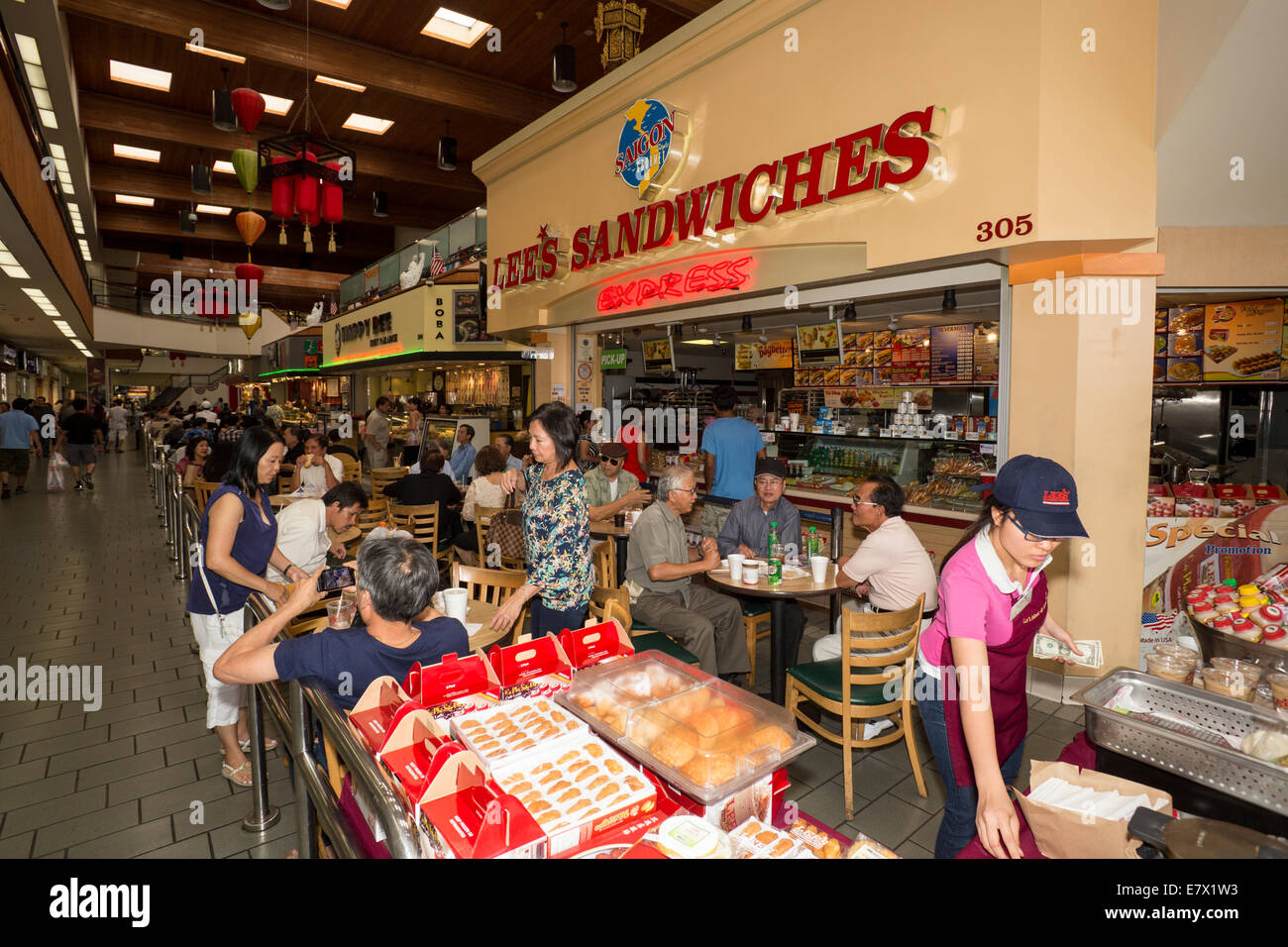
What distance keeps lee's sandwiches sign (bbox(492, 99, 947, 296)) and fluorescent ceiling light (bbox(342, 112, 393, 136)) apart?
13.9 feet

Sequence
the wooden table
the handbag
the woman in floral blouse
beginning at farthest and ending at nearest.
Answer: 1. the wooden table
2. the handbag
3. the woman in floral blouse

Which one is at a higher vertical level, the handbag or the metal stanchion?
the handbag

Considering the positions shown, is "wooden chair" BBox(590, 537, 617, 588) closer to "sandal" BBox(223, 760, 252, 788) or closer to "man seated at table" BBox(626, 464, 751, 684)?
"man seated at table" BBox(626, 464, 751, 684)

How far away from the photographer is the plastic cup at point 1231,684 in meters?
2.11

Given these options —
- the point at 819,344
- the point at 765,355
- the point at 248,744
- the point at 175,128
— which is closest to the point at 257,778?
the point at 248,744

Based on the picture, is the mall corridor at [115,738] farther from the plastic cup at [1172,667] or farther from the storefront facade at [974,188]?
the storefront facade at [974,188]

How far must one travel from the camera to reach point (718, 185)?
19.1 feet

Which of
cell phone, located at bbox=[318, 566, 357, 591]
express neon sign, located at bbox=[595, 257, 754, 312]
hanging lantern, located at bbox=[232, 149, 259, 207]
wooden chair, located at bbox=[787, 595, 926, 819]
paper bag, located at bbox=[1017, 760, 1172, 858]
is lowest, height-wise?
wooden chair, located at bbox=[787, 595, 926, 819]

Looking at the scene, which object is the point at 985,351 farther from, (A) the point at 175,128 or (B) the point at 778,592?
(A) the point at 175,128

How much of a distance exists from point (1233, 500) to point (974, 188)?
133 inches

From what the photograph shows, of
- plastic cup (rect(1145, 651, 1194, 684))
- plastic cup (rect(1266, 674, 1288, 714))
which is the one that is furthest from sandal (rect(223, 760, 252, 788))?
plastic cup (rect(1266, 674, 1288, 714))

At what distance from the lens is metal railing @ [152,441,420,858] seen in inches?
51.7

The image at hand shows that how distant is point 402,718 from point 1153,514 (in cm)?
534

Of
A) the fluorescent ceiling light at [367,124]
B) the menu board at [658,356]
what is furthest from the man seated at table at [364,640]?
the fluorescent ceiling light at [367,124]
